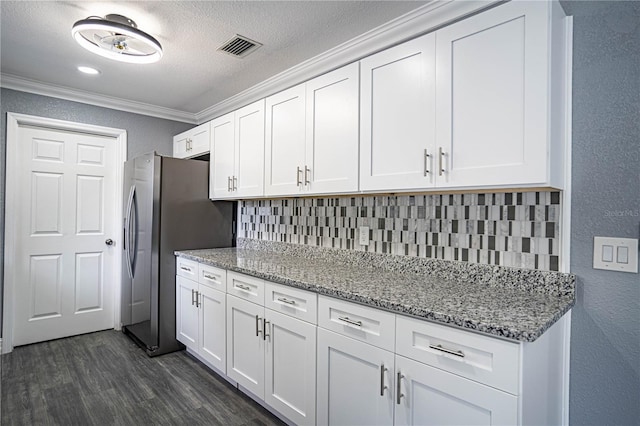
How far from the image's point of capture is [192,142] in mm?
3480

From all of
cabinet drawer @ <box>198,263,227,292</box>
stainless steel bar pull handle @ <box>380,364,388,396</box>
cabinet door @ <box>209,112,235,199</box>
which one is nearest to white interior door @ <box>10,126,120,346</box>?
cabinet door @ <box>209,112,235,199</box>

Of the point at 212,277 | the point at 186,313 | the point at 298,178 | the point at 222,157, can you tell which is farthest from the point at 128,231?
the point at 298,178

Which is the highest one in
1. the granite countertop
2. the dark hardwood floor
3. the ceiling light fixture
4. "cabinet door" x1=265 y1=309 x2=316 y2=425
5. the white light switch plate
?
the ceiling light fixture

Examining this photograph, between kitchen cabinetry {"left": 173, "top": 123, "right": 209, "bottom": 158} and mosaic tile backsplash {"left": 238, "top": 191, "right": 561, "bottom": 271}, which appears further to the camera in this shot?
kitchen cabinetry {"left": 173, "top": 123, "right": 209, "bottom": 158}

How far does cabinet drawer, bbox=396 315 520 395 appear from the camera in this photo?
43.3 inches

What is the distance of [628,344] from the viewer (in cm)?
140

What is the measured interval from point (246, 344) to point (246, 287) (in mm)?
350

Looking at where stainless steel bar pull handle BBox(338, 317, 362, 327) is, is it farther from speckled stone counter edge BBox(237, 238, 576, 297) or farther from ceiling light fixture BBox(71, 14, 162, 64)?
ceiling light fixture BBox(71, 14, 162, 64)

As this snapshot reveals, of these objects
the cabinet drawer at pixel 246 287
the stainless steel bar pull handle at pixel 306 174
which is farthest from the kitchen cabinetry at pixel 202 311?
the stainless steel bar pull handle at pixel 306 174

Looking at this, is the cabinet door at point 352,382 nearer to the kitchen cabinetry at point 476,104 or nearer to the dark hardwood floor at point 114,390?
the dark hardwood floor at point 114,390

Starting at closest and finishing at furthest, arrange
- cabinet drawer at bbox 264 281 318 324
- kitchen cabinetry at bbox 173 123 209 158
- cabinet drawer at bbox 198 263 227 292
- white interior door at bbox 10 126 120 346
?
1. cabinet drawer at bbox 264 281 318 324
2. cabinet drawer at bbox 198 263 227 292
3. white interior door at bbox 10 126 120 346
4. kitchen cabinetry at bbox 173 123 209 158

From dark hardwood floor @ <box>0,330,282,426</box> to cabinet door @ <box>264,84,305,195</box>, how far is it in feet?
4.59

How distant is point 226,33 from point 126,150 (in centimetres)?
204

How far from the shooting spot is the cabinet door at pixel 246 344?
6.82 feet
